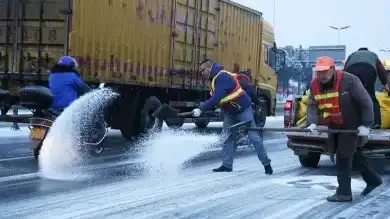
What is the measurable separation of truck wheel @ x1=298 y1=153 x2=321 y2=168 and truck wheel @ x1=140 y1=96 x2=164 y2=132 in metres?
4.55

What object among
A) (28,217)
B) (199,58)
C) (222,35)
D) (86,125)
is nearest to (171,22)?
(199,58)

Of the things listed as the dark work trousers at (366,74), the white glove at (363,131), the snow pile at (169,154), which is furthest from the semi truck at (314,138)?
the snow pile at (169,154)

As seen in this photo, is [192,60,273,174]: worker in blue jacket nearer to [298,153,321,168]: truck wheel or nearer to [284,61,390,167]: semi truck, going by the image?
[284,61,390,167]: semi truck

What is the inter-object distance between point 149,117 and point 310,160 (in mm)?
4970

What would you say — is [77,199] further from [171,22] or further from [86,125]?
[171,22]

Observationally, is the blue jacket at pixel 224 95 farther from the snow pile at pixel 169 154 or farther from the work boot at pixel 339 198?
the work boot at pixel 339 198

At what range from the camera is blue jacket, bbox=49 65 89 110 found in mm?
9062

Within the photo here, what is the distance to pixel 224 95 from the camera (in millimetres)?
8719

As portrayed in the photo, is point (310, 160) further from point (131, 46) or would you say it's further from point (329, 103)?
point (131, 46)

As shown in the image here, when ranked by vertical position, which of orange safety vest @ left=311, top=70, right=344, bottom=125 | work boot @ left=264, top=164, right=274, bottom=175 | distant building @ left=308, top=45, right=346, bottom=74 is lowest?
work boot @ left=264, top=164, right=274, bottom=175

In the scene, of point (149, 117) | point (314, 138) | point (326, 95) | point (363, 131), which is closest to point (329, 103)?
point (326, 95)

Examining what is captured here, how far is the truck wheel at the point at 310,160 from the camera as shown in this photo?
380 inches

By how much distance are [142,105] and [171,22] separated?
2.03 meters

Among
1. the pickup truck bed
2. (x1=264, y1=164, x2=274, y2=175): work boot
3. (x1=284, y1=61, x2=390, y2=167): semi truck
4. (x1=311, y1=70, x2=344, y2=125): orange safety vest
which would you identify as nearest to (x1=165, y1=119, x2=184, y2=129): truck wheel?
(x1=284, y1=61, x2=390, y2=167): semi truck
